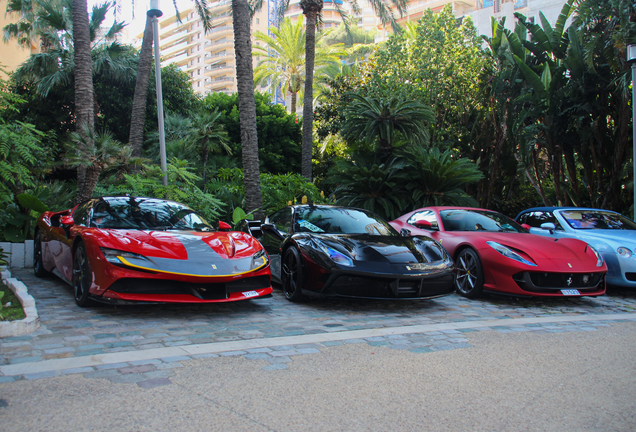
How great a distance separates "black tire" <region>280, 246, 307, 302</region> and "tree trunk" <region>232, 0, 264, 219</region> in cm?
508

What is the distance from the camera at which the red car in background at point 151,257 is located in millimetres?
4965

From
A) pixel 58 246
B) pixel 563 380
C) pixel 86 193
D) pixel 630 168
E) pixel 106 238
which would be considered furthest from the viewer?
pixel 630 168

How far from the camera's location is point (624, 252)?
24.8 ft

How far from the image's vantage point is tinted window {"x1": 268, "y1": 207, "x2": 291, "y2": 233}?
722cm

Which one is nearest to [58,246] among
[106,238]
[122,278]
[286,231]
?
[106,238]

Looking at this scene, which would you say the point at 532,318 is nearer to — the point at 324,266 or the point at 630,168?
the point at 324,266

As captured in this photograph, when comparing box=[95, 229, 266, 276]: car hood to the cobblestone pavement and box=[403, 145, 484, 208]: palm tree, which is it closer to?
the cobblestone pavement

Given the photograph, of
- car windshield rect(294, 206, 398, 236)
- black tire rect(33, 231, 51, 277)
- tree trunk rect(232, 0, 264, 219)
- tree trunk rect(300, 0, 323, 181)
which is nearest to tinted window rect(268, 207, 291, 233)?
car windshield rect(294, 206, 398, 236)

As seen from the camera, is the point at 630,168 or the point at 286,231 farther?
the point at 630,168

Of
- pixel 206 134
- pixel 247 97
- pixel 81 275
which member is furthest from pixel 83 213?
pixel 206 134

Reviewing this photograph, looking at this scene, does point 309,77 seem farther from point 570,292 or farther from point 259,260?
point 259,260

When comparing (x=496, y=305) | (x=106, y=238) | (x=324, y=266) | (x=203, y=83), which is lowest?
(x=496, y=305)

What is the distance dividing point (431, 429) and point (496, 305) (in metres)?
4.44

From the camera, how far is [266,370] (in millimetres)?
3631
